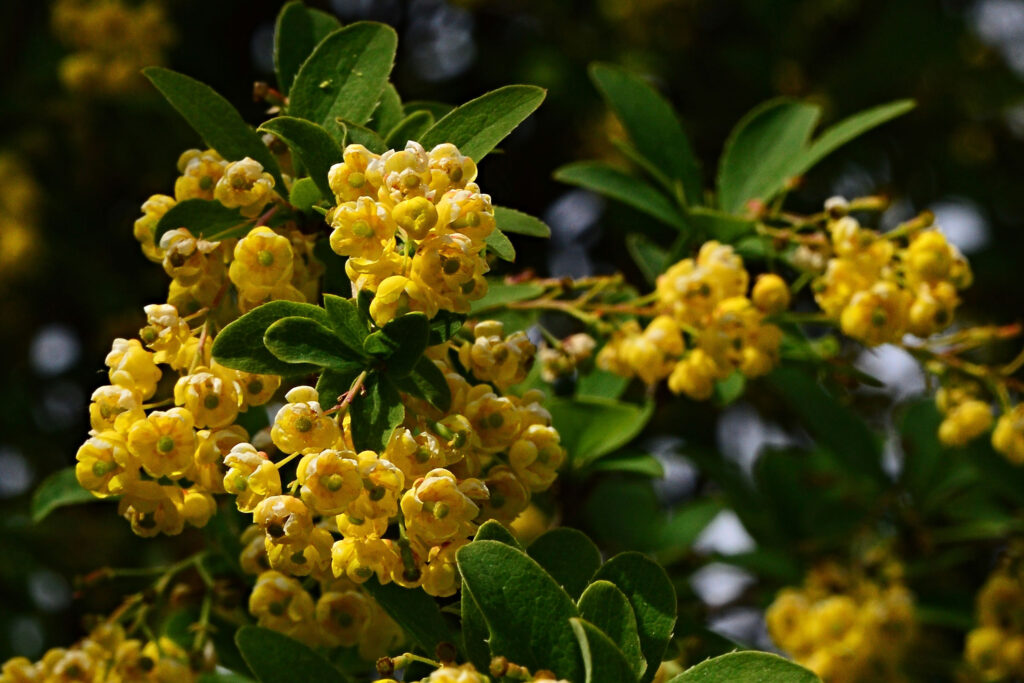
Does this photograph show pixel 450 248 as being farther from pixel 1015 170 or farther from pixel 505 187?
pixel 1015 170

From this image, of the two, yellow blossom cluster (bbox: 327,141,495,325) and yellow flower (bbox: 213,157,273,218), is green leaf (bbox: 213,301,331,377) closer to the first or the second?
yellow blossom cluster (bbox: 327,141,495,325)

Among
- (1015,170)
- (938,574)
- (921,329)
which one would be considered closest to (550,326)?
(938,574)

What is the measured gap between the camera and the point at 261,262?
1.53 meters

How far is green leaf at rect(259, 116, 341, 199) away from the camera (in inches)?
60.7

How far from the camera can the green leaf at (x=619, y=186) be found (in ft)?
7.68

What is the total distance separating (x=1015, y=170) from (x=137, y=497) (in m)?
5.02

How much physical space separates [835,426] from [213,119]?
2099 mm

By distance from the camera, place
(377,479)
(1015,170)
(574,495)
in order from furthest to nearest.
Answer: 1. (1015,170)
2. (574,495)
3. (377,479)

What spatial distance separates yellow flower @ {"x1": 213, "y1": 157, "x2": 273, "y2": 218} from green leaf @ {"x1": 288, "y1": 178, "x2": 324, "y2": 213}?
1.5 inches

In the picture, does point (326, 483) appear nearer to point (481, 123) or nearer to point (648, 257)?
point (481, 123)

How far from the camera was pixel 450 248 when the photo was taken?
1.37 meters

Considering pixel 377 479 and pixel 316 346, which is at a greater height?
pixel 316 346

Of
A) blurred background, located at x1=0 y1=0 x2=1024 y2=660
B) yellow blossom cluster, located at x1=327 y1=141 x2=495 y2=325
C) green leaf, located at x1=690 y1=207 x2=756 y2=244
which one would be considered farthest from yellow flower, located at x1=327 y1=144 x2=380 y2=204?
blurred background, located at x1=0 y1=0 x2=1024 y2=660

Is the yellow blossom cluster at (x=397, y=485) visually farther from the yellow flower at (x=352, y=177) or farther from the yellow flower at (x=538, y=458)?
the yellow flower at (x=352, y=177)
